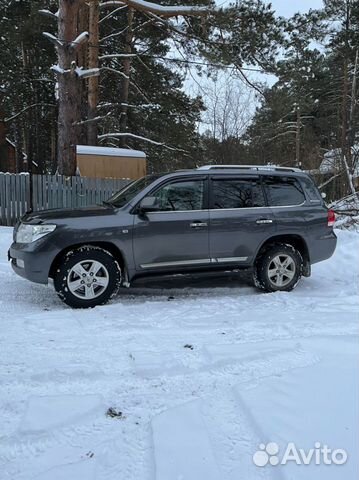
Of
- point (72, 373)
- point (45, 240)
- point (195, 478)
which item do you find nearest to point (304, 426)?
point (195, 478)

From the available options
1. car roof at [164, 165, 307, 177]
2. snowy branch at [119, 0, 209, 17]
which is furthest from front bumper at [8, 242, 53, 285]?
snowy branch at [119, 0, 209, 17]

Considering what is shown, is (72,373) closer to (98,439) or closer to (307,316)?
(98,439)

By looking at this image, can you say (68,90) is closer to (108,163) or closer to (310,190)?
(108,163)

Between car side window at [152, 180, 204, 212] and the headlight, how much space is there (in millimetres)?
1422

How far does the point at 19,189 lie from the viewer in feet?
39.2

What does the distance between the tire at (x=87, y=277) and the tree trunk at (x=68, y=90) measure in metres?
7.63

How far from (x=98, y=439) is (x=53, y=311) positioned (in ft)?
8.76

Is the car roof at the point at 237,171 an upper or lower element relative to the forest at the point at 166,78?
lower

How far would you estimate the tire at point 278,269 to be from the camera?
608cm

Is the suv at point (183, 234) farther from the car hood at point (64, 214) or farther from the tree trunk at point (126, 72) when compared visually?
the tree trunk at point (126, 72)

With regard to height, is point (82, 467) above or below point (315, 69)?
below

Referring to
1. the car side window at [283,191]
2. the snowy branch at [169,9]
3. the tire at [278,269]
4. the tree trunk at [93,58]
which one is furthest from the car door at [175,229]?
the tree trunk at [93,58]

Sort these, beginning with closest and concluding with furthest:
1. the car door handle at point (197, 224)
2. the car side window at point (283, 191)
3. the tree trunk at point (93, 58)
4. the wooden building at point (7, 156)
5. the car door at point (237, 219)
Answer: the car door handle at point (197, 224), the car door at point (237, 219), the car side window at point (283, 191), the tree trunk at point (93, 58), the wooden building at point (7, 156)

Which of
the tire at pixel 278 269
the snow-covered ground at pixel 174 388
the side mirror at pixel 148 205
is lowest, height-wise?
the snow-covered ground at pixel 174 388
